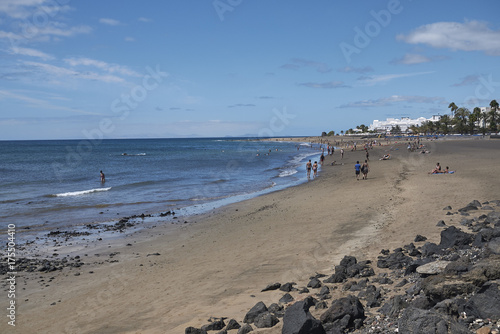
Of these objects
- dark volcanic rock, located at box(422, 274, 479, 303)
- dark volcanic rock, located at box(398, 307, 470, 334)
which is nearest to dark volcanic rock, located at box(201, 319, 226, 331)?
dark volcanic rock, located at box(398, 307, 470, 334)

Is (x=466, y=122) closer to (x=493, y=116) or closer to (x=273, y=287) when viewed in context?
(x=493, y=116)

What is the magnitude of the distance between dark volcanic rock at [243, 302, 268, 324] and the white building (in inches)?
6115

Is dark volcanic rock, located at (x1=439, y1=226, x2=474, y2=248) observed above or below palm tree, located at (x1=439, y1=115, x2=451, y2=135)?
below

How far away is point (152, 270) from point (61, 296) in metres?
2.57

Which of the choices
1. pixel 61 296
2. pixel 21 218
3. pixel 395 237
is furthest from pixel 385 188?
pixel 21 218

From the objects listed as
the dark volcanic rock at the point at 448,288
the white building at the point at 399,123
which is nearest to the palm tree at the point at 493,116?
Answer: the white building at the point at 399,123

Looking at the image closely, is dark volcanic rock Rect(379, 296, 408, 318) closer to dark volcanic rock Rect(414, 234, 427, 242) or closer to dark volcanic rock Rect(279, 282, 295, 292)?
dark volcanic rock Rect(279, 282, 295, 292)

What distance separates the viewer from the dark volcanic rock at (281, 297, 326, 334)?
18.4 feet

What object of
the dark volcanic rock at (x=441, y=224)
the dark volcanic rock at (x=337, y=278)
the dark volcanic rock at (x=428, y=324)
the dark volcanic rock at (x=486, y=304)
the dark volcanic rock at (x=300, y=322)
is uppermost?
the dark volcanic rock at (x=486, y=304)

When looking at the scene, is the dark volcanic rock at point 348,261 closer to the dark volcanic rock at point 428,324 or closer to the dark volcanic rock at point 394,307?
the dark volcanic rock at point 394,307

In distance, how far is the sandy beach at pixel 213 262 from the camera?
811cm

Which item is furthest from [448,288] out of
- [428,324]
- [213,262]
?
[213,262]

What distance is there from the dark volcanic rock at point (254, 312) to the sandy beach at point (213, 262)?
41cm

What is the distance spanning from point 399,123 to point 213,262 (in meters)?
168
